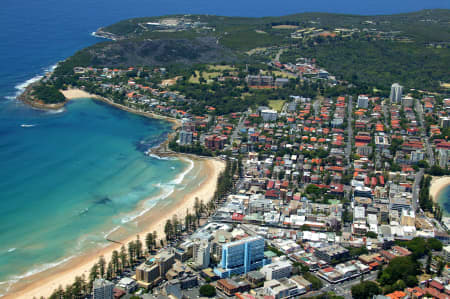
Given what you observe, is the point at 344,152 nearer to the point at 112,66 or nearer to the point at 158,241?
the point at 158,241

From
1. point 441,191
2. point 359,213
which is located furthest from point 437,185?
point 359,213

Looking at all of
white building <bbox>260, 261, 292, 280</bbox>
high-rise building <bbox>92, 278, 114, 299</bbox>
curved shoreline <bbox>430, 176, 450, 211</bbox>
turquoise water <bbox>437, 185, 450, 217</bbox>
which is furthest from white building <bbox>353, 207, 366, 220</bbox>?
high-rise building <bbox>92, 278, 114, 299</bbox>

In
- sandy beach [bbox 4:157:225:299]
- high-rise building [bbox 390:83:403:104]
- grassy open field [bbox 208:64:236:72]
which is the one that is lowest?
sandy beach [bbox 4:157:225:299]

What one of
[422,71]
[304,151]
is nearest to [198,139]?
[304,151]

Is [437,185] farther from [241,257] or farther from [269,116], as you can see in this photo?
[241,257]

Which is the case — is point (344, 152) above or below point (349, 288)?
above

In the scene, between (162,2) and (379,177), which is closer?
(379,177)

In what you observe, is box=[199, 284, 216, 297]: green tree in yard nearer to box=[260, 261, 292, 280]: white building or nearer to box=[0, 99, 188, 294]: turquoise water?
box=[260, 261, 292, 280]: white building
